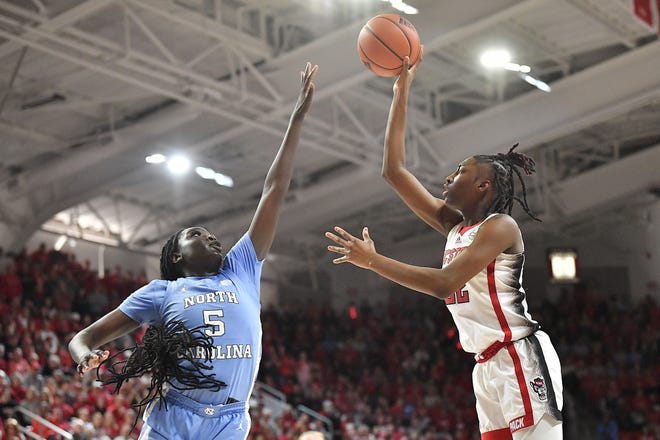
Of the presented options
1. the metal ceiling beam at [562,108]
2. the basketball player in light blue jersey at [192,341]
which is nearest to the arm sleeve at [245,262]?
the basketball player in light blue jersey at [192,341]

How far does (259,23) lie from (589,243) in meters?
15.0

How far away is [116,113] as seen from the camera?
664 inches

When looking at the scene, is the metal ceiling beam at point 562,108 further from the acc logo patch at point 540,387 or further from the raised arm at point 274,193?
the acc logo patch at point 540,387

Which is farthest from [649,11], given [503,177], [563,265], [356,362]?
[356,362]

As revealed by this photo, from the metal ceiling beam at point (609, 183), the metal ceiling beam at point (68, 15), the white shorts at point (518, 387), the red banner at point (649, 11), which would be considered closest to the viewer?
the white shorts at point (518, 387)

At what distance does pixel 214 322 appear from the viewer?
13.0 ft

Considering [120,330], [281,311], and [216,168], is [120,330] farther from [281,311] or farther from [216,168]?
[281,311]

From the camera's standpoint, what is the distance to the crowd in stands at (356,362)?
13.6m

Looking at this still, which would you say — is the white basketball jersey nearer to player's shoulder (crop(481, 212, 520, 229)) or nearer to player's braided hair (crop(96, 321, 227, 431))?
player's shoulder (crop(481, 212, 520, 229))

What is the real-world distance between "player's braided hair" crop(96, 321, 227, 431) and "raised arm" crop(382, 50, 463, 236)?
1371 mm

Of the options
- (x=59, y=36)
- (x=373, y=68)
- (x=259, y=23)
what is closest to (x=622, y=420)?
(x=259, y=23)

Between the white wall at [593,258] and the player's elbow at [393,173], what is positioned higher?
the white wall at [593,258]

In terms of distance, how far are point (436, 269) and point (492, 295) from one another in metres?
0.48

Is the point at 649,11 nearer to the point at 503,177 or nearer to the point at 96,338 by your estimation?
the point at 503,177
